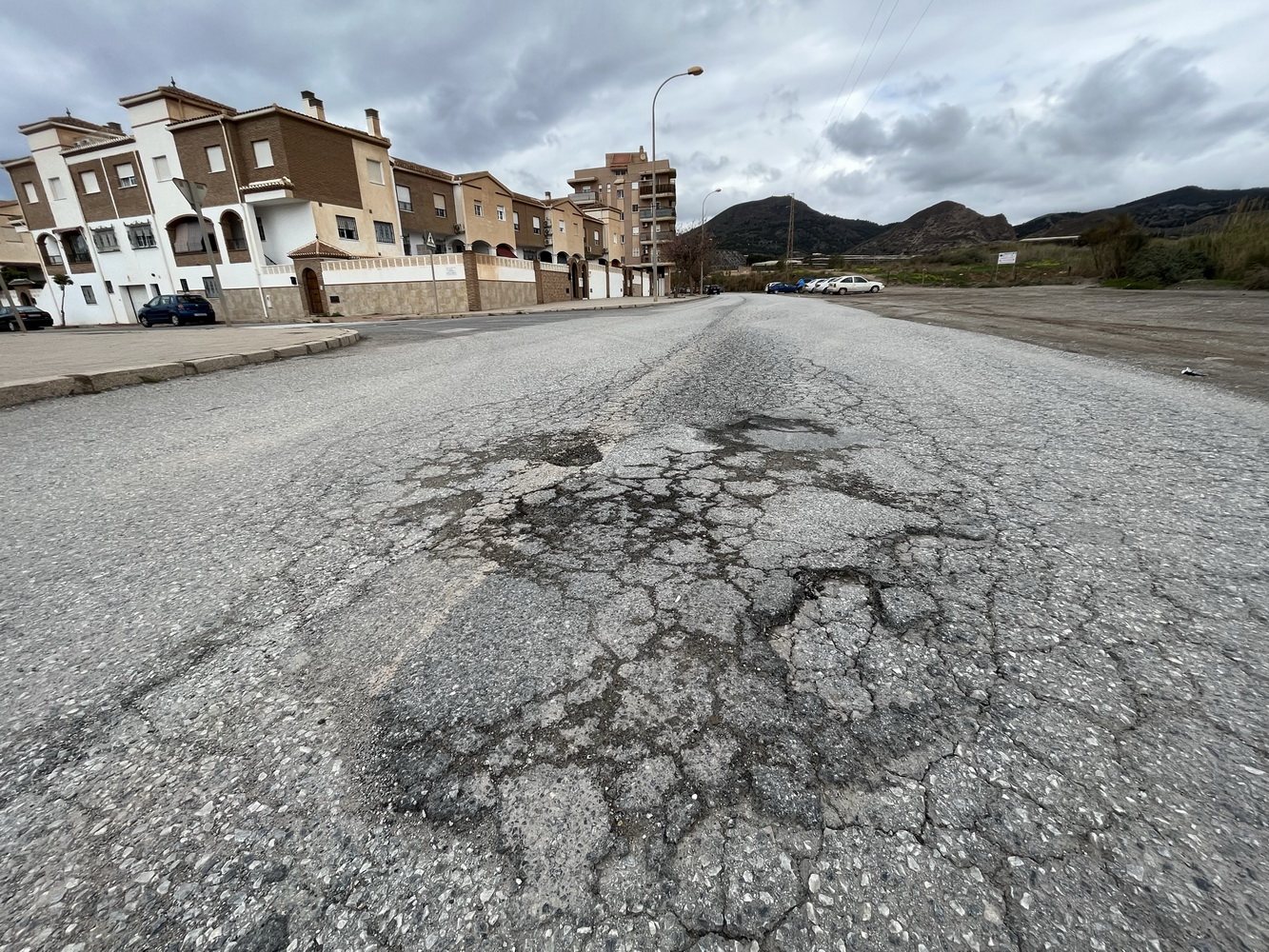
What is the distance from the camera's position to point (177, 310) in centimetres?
2555

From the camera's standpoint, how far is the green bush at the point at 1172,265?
1737 cm

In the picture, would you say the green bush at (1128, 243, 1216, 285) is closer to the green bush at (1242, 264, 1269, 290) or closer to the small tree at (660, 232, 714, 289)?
the green bush at (1242, 264, 1269, 290)

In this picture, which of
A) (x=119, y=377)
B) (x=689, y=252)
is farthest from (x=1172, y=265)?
(x=689, y=252)

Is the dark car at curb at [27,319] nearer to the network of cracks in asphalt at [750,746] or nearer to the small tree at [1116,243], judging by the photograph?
the network of cracks in asphalt at [750,746]

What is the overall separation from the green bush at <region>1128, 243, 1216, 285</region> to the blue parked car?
127ft

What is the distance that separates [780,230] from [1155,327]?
5516 inches

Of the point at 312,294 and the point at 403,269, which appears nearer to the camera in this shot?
the point at 403,269

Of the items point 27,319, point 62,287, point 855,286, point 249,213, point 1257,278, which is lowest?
point 1257,278

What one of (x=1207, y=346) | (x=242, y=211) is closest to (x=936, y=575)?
(x=1207, y=346)

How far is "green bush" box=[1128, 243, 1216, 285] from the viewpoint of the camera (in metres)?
17.4

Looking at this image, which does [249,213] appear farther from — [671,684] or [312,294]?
[671,684]

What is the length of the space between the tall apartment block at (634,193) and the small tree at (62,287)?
4746 cm

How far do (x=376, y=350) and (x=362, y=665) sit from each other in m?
9.93

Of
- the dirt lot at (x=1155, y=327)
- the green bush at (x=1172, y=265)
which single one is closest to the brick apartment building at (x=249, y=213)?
the dirt lot at (x=1155, y=327)
